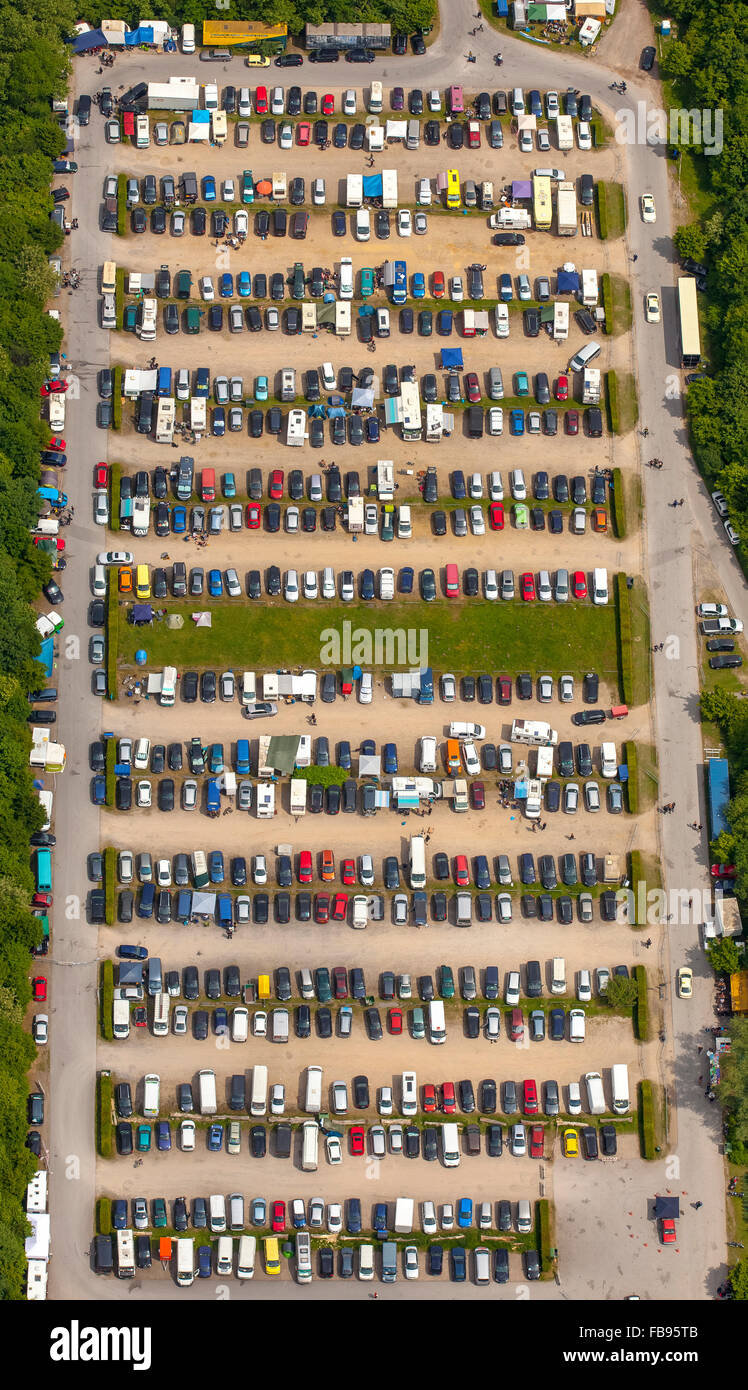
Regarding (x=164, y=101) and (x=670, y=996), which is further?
(x=164, y=101)

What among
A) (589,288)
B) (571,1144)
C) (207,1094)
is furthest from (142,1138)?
(589,288)

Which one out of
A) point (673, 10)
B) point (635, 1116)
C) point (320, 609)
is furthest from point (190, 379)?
point (635, 1116)

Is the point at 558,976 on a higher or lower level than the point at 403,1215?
higher

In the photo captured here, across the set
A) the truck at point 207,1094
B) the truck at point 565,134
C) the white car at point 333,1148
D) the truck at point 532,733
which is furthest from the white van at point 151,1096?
the truck at point 565,134

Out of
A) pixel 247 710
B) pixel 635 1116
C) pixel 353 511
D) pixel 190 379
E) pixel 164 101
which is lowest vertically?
pixel 635 1116

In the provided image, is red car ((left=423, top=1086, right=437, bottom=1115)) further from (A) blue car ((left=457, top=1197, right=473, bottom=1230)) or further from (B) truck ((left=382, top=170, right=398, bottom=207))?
(B) truck ((left=382, top=170, right=398, bottom=207))

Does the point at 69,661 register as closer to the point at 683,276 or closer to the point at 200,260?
the point at 200,260

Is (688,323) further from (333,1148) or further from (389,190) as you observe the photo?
(333,1148)
